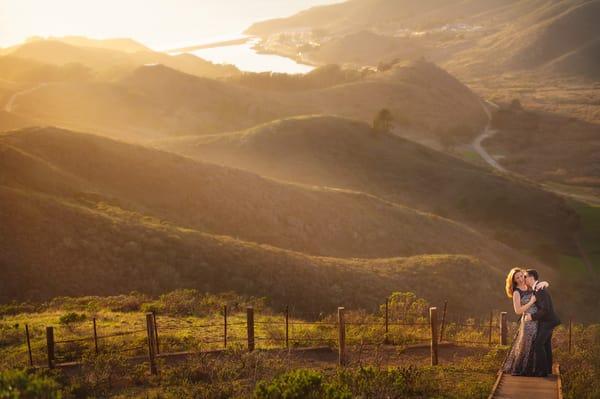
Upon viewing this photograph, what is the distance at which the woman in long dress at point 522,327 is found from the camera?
11.5 m

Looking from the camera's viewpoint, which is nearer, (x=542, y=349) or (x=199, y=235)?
(x=542, y=349)

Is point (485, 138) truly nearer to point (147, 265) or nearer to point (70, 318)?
point (147, 265)

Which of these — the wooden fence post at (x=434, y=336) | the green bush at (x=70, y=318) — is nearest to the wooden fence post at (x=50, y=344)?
the green bush at (x=70, y=318)

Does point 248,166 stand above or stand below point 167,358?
above

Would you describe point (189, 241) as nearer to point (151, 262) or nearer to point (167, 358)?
point (151, 262)

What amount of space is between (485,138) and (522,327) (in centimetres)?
13082

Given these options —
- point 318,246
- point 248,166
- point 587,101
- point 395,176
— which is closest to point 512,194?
point 395,176

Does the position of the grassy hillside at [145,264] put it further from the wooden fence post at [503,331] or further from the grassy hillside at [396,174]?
the grassy hillside at [396,174]

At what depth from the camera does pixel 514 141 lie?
129875mm

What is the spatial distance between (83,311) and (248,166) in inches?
2156

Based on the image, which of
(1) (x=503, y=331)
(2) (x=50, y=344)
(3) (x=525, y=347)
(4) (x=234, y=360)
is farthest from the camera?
(1) (x=503, y=331)

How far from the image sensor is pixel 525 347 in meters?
11.8

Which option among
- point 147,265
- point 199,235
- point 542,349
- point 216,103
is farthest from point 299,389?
point 216,103

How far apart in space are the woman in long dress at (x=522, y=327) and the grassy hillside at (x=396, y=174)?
55.8 metres
